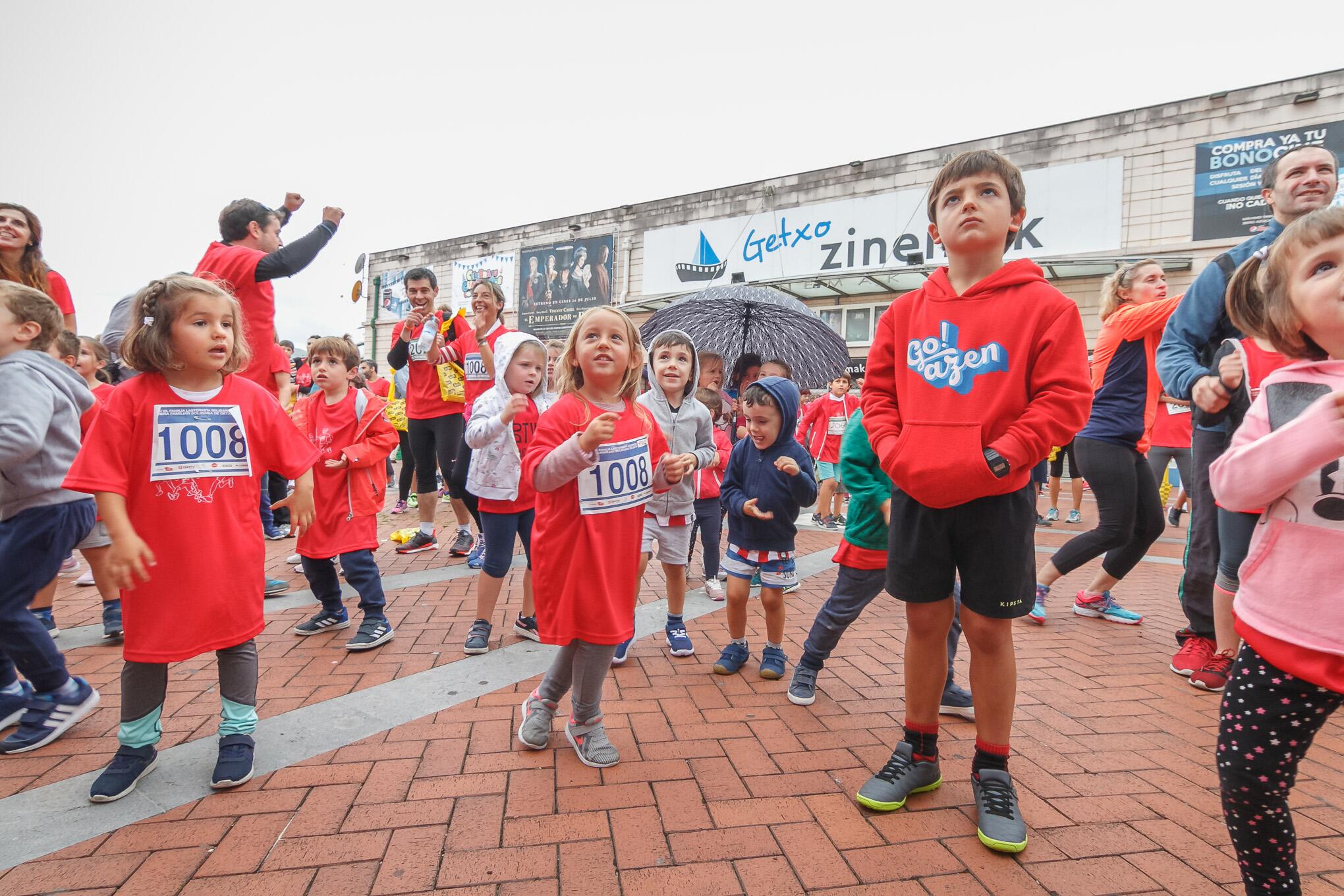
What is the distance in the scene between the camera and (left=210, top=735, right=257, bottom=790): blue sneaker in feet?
6.82

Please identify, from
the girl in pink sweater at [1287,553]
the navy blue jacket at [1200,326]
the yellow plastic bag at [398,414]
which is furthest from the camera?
the yellow plastic bag at [398,414]

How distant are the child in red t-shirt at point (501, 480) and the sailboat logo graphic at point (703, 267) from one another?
14764 millimetres

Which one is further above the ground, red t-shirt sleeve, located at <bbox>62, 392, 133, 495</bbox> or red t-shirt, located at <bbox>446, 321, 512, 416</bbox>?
red t-shirt, located at <bbox>446, 321, 512, 416</bbox>

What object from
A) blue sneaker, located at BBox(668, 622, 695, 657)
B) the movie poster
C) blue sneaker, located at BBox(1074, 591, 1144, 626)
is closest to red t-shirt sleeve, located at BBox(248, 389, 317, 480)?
blue sneaker, located at BBox(668, 622, 695, 657)

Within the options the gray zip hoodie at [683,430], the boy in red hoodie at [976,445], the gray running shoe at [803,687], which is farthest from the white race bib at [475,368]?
the boy in red hoodie at [976,445]

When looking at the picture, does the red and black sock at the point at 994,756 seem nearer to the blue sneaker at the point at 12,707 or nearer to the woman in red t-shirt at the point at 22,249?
the blue sneaker at the point at 12,707

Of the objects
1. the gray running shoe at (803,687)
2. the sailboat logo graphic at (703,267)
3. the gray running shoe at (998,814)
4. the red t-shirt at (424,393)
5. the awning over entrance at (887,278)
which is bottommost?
the gray running shoe at (803,687)

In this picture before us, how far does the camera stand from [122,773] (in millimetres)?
2039

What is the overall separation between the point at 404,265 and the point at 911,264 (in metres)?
19.0

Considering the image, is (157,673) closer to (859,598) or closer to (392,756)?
(392,756)

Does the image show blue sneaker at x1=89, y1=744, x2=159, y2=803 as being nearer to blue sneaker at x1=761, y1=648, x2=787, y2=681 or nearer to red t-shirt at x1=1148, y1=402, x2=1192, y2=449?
blue sneaker at x1=761, y1=648, x2=787, y2=681

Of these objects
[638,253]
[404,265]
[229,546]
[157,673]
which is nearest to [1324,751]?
[229,546]

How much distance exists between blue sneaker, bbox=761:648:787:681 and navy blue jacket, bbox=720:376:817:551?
0.51 meters

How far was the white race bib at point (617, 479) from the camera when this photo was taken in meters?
2.30
